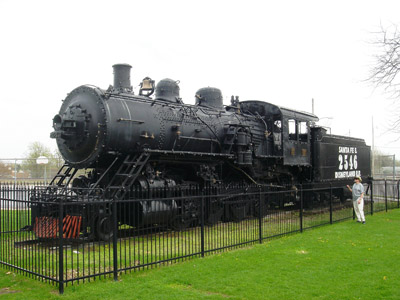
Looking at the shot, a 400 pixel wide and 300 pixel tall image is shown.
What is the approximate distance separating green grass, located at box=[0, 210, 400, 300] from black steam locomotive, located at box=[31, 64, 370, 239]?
1.81m

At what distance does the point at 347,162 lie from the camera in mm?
22188

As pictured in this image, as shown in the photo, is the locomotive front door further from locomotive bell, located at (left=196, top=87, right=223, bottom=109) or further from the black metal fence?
locomotive bell, located at (left=196, top=87, right=223, bottom=109)

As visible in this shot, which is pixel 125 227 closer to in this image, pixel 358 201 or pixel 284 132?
pixel 358 201

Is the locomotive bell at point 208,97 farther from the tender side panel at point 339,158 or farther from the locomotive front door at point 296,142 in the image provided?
the tender side panel at point 339,158

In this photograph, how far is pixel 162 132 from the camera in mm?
13133

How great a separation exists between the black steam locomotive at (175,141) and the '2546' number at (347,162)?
2.70 ft

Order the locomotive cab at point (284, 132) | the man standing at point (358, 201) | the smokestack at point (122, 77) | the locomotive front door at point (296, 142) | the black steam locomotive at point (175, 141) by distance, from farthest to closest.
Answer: the locomotive front door at point (296, 142) → the locomotive cab at point (284, 132) → the man standing at point (358, 201) → the smokestack at point (122, 77) → the black steam locomotive at point (175, 141)

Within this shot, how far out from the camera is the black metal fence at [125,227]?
789 centimetres

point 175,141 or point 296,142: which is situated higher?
point 296,142

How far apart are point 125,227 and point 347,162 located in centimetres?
1449

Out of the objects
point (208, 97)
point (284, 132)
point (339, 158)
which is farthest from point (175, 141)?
point (339, 158)

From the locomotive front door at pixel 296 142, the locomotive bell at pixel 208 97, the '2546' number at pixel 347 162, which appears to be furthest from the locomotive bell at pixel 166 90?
the '2546' number at pixel 347 162

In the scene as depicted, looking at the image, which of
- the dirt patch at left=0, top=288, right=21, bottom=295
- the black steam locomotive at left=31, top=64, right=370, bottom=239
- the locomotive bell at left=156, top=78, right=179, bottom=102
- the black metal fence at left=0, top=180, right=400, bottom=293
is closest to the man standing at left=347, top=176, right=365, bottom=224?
the black metal fence at left=0, top=180, right=400, bottom=293

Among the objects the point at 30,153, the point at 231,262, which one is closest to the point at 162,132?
the point at 231,262
